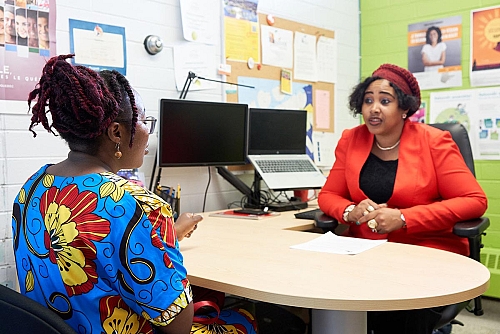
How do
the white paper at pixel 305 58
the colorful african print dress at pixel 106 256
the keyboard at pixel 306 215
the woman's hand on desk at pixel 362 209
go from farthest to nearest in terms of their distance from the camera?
the white paper at pixel 305 58
the keyboard at pixel 306 215
the woman's hand on desk at pixel 362 209
the colorful african print dress at pixel 106 256

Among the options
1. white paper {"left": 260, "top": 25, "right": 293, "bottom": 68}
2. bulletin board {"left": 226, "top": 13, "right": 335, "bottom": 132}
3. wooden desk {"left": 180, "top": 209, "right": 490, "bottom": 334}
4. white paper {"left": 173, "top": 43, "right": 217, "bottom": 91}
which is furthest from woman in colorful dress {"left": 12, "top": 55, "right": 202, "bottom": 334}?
white paper {"left": 260, "top": 25, "right": 293, "bottom": 68}

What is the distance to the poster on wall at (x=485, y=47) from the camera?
319 centimetres

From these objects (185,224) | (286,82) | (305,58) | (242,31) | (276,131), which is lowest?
(185,224)

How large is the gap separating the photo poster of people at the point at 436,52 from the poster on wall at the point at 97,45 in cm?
207

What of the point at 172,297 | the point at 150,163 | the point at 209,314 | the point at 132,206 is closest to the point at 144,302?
the point at 172,297

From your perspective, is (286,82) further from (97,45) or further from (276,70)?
(97,45)

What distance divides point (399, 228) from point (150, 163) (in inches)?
49.0

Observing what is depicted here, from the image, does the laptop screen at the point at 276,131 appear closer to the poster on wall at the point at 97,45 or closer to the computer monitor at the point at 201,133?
the computer monitor at the point at 201,133

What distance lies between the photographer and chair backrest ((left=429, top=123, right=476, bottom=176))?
7.79ft

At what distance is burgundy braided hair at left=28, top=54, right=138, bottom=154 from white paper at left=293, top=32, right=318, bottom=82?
7.50 ft

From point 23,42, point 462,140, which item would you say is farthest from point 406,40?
point 23,42

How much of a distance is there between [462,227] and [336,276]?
0.88 m

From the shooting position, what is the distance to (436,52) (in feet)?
11.4

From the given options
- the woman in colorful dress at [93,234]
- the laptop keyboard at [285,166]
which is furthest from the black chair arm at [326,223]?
the woman in colorful dress at [93,234]
